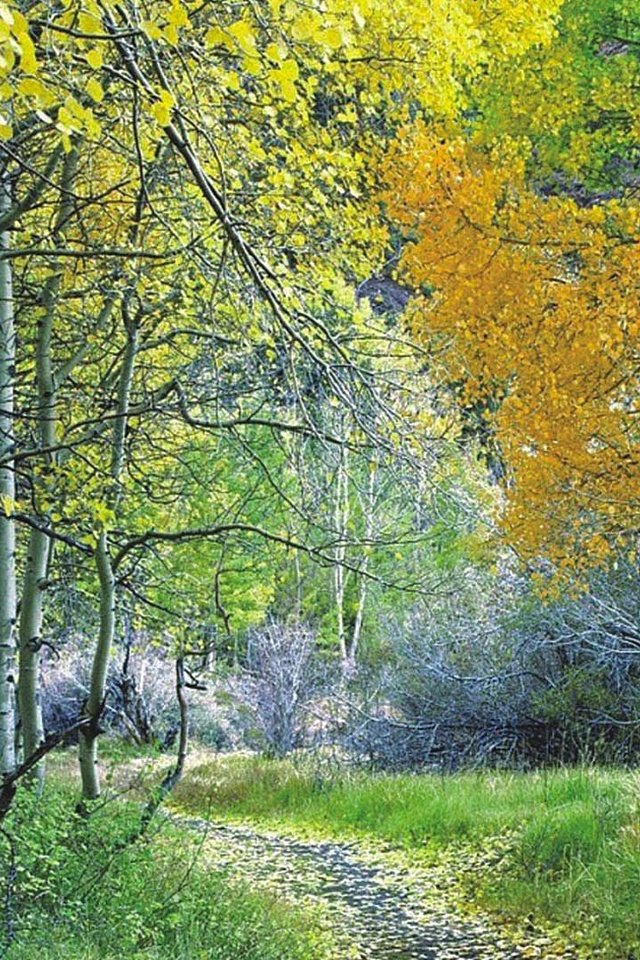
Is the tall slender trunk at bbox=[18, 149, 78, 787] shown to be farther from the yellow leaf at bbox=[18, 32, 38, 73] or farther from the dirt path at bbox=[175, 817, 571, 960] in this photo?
the yellow leaf at bbox=[18, 32, 38, 73]

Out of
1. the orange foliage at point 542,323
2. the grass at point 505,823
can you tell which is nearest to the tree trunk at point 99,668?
the grass at point 505,823

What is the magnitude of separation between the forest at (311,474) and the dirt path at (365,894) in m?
0.04

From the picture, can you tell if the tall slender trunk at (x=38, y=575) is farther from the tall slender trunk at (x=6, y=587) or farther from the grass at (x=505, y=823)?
the grass at (x=505, y=823)

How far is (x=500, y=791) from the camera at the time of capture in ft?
27.4

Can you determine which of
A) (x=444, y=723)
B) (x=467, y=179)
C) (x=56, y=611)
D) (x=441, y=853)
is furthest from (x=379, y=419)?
(x=444, y=723)

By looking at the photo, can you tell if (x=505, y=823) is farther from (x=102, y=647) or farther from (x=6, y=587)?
(x=6, y=587)

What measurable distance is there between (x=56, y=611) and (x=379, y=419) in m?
4.47

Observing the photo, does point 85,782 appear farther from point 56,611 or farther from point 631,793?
point 631,793

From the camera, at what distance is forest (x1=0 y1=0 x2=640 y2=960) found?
144 inches

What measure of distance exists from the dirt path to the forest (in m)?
0.04

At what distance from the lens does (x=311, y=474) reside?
4.23m

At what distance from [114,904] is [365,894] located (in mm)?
3219

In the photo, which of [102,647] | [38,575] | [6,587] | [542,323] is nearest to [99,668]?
[102,647]

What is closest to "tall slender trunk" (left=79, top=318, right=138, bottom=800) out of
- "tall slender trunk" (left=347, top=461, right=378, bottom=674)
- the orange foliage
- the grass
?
the grass
